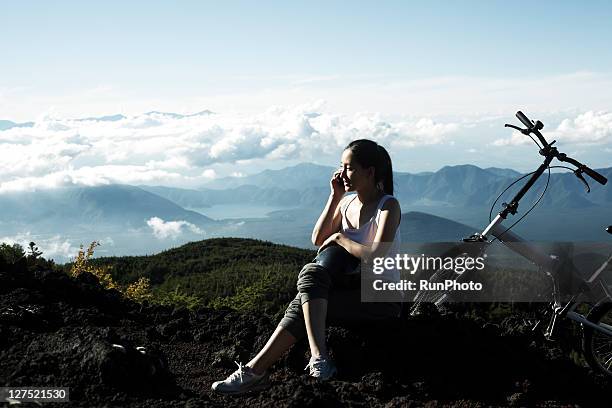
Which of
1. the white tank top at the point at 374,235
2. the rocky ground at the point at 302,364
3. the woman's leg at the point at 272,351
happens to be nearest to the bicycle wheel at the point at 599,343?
the rocky ground at the point at 302,364

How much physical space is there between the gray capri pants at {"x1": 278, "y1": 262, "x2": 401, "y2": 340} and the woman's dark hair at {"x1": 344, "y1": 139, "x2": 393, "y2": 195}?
766mm

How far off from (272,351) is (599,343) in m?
2.77

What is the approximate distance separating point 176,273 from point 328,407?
11.2 meters

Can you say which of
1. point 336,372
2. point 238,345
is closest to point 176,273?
point 238,345

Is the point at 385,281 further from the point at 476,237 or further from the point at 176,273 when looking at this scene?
the point at 176,273

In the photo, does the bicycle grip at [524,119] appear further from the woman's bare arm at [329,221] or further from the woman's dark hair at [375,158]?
the woman's bare arm at [329,221]

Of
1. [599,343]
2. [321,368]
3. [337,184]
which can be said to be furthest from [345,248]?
[599,343]

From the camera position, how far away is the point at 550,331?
17.6 ft

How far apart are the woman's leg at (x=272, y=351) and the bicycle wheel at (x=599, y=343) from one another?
2470 mm

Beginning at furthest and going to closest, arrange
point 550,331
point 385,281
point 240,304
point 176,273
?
1. point 176,273
2. point 240,304
3. point 550,331
4. point 385,281

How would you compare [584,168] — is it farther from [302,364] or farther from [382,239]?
[302,364]

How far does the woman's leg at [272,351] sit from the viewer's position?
4844 millimetres

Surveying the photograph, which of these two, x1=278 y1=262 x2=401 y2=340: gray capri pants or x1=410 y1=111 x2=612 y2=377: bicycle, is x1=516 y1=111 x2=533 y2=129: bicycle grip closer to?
x1=410 y1=111 x2=612 y2=377: bicycle

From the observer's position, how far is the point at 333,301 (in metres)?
5.19
